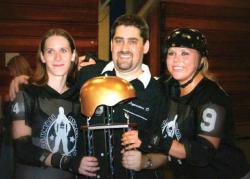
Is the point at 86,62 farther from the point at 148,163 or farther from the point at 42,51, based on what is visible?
the point at 148,163

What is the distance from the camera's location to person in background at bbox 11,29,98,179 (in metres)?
2.32

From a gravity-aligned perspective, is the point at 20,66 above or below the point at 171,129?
above

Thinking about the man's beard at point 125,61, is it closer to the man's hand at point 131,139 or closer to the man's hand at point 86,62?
the man's hand at point 86,62

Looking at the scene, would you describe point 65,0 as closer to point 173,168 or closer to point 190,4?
point 190,4

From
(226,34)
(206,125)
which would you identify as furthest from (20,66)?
(226,34)

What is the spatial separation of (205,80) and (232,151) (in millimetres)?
511

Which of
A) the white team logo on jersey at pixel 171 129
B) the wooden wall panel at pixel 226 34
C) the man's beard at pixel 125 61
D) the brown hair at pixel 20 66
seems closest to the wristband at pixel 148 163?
the white team logo on jersey at pixel 171 129

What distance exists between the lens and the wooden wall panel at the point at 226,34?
23.1ft

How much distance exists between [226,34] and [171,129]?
5507 millimetres

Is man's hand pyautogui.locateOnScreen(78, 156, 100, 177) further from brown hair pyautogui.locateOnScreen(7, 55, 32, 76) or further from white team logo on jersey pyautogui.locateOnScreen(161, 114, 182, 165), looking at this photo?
brown hair pyautogui.locateOnScreen(7, 55, 32, 76)

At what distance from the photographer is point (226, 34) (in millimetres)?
7609

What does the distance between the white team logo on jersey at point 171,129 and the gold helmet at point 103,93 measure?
0.48m

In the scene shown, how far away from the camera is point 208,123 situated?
7.67 feet

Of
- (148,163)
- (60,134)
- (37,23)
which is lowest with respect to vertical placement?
(148,163)
